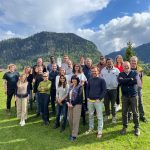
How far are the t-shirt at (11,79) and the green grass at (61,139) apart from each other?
7.22ft

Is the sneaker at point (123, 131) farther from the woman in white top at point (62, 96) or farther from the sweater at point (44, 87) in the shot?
the sweater at point (44, 87)

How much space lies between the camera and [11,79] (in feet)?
51.2

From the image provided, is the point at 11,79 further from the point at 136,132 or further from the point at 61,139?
the point at 136,132

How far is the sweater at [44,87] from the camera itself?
13.9 metres

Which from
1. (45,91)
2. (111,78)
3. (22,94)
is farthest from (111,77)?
(22,94)

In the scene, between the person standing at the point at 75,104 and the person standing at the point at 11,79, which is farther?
the person standing at the point at 11,79

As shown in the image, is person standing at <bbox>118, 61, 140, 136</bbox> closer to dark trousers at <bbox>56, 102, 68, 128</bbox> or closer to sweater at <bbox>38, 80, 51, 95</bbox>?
dark trousers at <bbox>56, 102, 68, 128</bbox>

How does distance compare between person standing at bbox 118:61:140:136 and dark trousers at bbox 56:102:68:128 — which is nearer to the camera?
person standing at bbox 118:61:140:136

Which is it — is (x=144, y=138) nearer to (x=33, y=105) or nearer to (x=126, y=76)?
(x=126, y=76)

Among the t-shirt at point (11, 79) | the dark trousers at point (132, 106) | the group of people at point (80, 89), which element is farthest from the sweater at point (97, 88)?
the t-shirt at point (11, 79)

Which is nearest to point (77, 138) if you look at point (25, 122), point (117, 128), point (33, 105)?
point (117, 128)

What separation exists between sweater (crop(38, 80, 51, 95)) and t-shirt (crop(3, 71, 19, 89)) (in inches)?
89.1

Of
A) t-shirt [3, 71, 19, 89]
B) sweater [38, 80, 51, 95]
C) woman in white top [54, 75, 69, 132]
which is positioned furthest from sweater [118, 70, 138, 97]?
t-shirt [3, 71, 19, 89]

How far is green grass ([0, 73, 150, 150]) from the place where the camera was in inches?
452
